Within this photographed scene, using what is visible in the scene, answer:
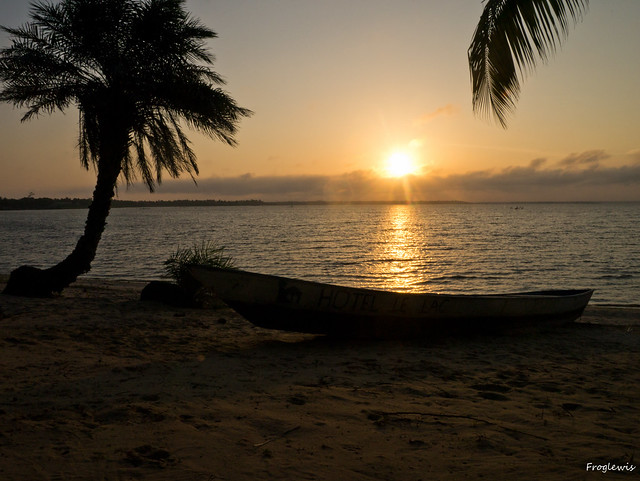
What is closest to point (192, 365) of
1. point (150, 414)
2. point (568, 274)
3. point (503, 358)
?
point (150, 414)

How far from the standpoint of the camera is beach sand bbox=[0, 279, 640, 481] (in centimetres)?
389

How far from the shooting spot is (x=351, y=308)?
8.29 metres

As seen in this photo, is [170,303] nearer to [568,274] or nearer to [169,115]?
[169,115]

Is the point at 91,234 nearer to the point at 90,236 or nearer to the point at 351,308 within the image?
the point at 90,236

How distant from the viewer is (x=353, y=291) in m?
8.18

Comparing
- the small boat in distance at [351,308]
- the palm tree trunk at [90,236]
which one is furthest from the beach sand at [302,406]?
the palm tree trunk at [90,236]

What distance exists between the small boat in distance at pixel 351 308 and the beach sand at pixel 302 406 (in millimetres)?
325

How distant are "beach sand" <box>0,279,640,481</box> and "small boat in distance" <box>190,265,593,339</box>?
32cm

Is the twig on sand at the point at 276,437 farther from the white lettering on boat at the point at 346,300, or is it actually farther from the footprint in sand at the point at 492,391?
the white lettering on boat at the point at 346,300

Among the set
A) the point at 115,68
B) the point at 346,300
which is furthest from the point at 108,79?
the point at 346,300

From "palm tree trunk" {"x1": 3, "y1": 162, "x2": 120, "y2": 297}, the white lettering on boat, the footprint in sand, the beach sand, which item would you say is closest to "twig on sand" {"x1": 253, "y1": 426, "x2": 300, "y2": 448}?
the beach sand

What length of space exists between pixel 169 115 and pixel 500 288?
17.5 meters

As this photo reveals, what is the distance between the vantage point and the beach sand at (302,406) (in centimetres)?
389

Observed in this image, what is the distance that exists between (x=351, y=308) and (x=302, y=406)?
315cm
